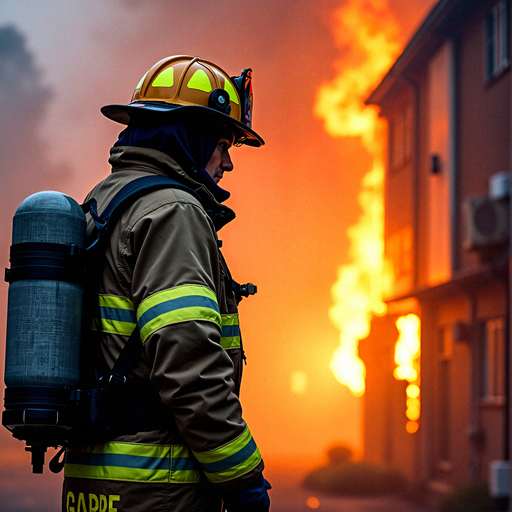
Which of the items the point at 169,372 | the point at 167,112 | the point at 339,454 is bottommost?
the point at 339,454

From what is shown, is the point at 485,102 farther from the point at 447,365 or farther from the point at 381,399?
the point at 381,399

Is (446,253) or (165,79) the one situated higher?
(446,253)

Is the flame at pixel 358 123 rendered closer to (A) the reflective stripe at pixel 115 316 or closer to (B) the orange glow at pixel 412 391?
(B) the orange glow at pixel 412 391

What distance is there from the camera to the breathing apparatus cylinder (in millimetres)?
1889

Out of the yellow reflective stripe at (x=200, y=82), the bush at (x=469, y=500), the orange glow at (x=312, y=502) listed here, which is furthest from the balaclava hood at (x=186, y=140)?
the orange glow at (x=312, y=502)

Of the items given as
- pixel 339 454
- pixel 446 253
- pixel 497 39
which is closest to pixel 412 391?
pixel 339 454

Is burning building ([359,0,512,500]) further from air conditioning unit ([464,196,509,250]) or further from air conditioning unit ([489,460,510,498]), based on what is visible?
air conditioning unit ([489,460,510,498])

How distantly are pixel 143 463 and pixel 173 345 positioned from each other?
0.97ft

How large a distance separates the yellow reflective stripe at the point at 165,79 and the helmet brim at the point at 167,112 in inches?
3.2

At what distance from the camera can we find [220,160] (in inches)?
93.7

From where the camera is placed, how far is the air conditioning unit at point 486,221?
10352 millimetres

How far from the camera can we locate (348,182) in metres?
22.3

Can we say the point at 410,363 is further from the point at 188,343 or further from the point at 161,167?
the point at 188,343

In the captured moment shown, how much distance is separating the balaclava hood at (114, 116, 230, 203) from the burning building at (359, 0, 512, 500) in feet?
27.9
